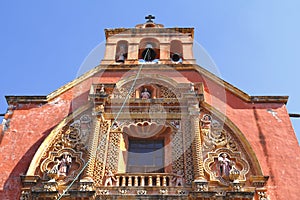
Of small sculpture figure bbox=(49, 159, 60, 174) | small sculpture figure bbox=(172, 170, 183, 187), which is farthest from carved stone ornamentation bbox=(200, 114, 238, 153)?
small sculpture figure bbox=(49, 159, 60, 174)

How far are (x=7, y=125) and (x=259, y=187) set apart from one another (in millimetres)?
7175

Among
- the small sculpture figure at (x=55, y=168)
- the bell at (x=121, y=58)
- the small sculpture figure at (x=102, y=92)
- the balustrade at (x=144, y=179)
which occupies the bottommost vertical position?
the balustrade at (x=144, y=179)

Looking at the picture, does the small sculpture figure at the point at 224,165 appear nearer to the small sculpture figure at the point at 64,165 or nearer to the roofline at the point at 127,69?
the roofline at the point at 127,69

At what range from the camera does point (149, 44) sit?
17.1 m

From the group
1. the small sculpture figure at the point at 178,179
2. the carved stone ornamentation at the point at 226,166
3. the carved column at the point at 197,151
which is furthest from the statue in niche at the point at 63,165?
the carved stone ornamentation at the point at 226,166

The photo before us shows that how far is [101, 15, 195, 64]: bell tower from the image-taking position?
1647 centimetres

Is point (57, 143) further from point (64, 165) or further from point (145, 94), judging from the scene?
point (145, 94)

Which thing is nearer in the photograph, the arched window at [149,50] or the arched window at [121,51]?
the arched window at [121,51]

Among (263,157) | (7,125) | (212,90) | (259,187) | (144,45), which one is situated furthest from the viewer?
(144,45)

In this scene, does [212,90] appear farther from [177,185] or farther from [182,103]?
[177,185]

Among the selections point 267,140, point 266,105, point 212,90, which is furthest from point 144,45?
point 267,140

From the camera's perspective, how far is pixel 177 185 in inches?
437

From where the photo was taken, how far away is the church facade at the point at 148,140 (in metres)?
10.9

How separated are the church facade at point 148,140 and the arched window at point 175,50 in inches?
64.6
